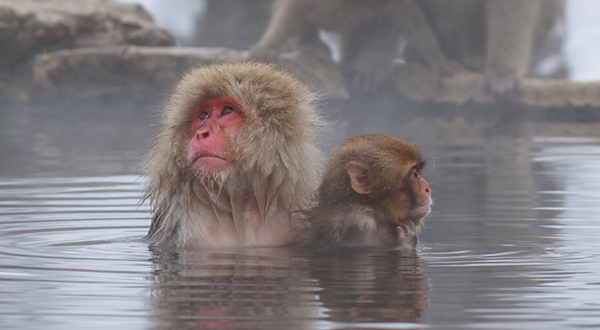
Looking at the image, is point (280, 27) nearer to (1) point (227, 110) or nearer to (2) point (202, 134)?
(1) point (227, 110)

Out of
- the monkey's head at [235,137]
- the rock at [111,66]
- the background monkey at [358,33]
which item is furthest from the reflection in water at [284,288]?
the rock at [111,66]

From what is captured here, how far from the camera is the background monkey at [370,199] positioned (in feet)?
9.36

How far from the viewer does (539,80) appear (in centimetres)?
986

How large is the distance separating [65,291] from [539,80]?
28.0 ft

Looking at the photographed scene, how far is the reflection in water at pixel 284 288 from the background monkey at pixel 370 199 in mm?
82

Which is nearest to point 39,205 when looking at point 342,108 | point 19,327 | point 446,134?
point 19,327

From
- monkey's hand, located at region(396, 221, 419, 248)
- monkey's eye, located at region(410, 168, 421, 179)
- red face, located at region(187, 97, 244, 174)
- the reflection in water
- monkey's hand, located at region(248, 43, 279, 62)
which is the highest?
monkey's hand, located at region(248, 43, 279, 62)

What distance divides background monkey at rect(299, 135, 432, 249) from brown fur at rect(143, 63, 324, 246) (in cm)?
12

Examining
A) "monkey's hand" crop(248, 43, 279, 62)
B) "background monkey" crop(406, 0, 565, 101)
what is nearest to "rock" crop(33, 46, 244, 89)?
"monkey's hand" crop(248, 43, 279, 62)

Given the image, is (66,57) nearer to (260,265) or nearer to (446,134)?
(446,134)

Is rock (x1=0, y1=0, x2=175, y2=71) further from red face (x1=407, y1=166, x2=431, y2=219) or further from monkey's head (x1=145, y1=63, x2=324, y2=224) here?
red face (x1=407, y1=166, x2=431, y2=219)

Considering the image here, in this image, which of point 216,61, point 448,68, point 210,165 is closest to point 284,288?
point 210,165

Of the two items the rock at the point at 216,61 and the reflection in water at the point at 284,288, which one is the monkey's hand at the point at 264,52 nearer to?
Answer: the rock at the point at 216,61

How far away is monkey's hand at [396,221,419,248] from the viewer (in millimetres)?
2908
